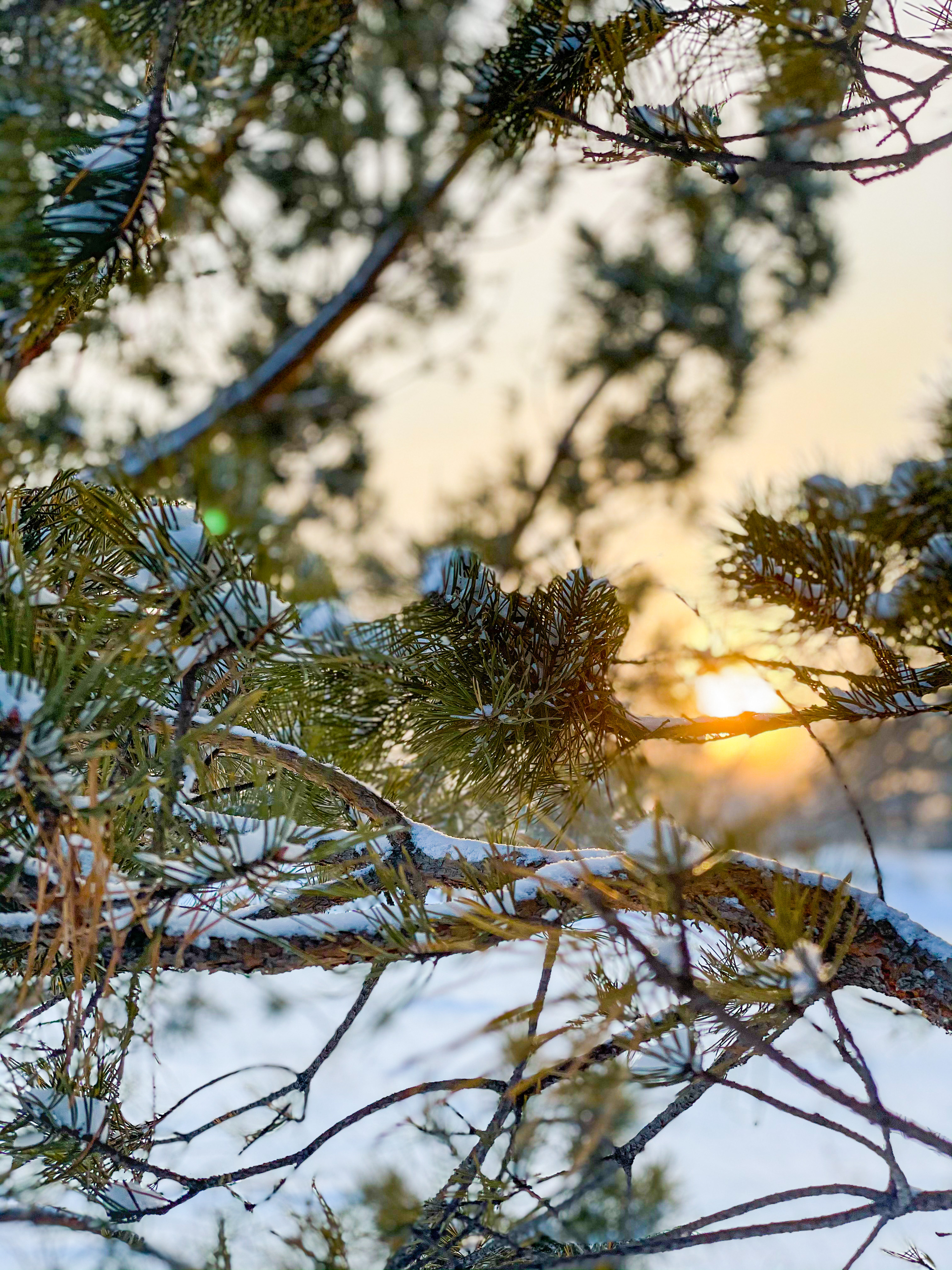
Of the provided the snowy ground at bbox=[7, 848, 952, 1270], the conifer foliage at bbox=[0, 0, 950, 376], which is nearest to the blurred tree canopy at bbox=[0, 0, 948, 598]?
the conifer foliage at bbox=[0, 0, 950, 376]

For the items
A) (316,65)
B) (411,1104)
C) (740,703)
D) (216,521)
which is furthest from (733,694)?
(411,1104)

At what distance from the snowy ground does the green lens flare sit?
0.27m

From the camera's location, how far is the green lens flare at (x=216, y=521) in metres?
0.41

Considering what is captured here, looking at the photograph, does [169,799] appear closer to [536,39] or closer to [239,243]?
[536,39]

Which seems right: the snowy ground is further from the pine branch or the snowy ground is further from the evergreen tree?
the pine branch

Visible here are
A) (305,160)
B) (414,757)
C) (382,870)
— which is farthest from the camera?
(305,160)

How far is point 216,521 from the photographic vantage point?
419 mm

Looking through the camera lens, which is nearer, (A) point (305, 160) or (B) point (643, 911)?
(B) point (643, 911)

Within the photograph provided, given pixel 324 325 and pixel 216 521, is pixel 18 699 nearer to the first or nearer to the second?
pixel 216 521

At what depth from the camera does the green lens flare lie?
1.33 feet

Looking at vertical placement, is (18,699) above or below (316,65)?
below

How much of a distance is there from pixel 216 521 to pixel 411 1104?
7.27ft

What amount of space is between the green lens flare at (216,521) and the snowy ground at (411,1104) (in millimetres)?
267

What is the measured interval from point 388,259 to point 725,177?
7.00 feet
